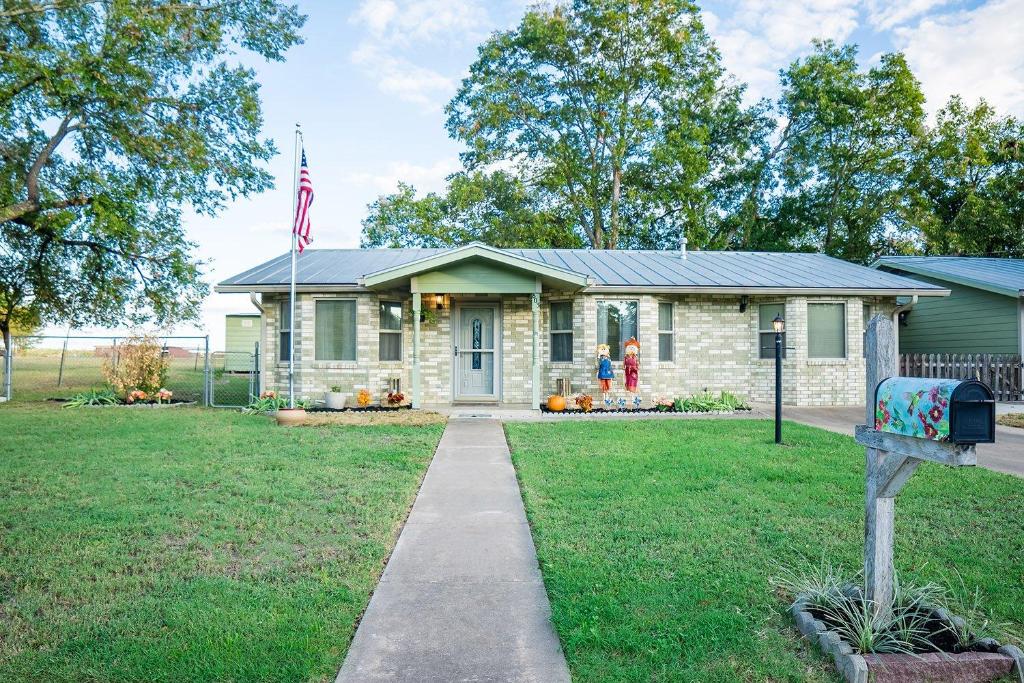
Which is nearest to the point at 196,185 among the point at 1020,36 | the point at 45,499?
the point at 45,499

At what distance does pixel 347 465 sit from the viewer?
272 inches

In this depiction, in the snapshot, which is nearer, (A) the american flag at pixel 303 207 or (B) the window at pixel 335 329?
(A) the american flag at pixel 303 207

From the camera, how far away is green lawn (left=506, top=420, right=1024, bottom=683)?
2.82 m

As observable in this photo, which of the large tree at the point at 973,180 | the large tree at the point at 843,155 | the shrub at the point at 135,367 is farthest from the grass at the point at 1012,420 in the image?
the shrub at the point at 135,367

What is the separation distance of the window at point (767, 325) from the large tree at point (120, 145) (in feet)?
48.0

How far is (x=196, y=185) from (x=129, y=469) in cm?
1266

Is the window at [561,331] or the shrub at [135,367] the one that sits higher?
the window at [561,331]

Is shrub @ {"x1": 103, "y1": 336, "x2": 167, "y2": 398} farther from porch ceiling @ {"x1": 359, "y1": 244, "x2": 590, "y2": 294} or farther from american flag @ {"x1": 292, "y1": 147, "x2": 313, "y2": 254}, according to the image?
porch ceiling @ {"x1": 359, "y1": 244, "x2": 590, "y2": 294}

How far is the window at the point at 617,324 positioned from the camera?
13.3 metres

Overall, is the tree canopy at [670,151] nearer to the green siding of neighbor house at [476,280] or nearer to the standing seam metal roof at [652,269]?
the standing seam metal roof at [652,269]

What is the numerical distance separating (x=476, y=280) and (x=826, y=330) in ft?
28.1

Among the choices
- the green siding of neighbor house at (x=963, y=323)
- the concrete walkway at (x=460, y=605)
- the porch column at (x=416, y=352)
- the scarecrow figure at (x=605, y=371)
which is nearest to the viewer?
the concrete walkway at (x=460, y=605)

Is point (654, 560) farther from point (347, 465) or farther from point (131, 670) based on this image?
point (347, 465)

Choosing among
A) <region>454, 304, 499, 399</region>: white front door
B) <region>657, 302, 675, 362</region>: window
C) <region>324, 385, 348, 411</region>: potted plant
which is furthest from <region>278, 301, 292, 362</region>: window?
<region>657, 302, 675, 362</region>: window
